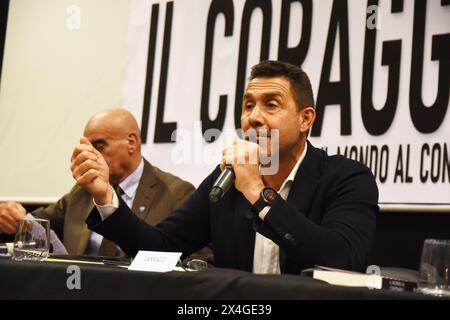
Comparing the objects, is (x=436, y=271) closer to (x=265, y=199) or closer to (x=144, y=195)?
(x=265, y=199)

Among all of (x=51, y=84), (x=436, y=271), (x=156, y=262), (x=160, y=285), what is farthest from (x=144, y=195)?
(x=436, y=271)

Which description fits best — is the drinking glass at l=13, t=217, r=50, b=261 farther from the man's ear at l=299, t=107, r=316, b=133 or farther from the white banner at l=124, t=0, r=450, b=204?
the white banner at l=124, t=0, r=450, b=204

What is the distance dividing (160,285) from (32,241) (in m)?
0.61

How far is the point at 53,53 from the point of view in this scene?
439 cm

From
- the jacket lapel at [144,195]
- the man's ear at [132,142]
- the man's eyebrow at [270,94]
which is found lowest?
the jacket lapel at [144,195]

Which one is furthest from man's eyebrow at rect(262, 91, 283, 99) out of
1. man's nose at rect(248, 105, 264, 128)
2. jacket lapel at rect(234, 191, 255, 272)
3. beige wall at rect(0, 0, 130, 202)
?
beige wall at rect(0, 0, 130, 202)

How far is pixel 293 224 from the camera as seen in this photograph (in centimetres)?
185

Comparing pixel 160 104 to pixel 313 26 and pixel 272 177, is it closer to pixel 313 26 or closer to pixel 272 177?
pixel 313 26

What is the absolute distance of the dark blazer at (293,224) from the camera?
1.87m

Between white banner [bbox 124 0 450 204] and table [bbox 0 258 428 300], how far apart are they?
1724mm

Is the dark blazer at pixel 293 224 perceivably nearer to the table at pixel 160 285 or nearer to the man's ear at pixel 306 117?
the man's ear at pixel 306 117

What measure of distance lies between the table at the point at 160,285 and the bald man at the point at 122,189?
1454mm

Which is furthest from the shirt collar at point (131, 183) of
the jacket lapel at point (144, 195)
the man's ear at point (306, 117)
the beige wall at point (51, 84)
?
the man's ear at point (306, 117)

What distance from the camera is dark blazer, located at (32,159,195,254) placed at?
123 inches
